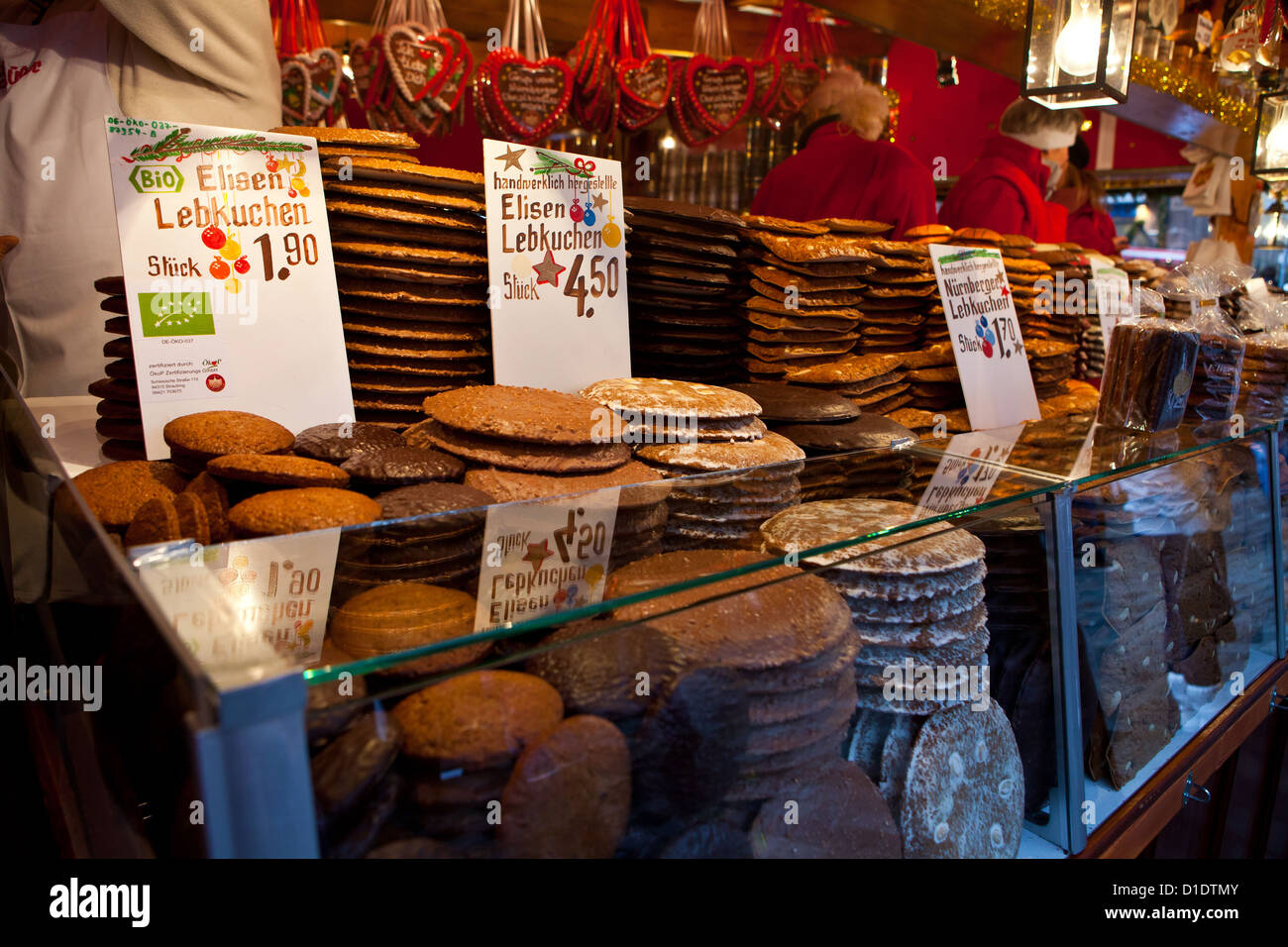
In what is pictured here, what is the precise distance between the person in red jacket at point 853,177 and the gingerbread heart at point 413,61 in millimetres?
1471

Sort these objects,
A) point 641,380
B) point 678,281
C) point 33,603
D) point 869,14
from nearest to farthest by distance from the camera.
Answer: point 33,603 < point 641,380 < point 678,281 < point 869,14

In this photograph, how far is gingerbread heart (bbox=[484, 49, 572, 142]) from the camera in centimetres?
344

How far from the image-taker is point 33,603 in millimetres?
1196

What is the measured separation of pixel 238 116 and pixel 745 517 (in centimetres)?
154

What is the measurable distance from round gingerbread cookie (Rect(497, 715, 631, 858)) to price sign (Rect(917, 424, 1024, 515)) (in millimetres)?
606

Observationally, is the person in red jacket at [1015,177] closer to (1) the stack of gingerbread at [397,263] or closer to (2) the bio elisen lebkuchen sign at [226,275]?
(1) the stack of gingerbread at [397,263]

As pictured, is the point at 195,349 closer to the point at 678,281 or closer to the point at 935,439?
the point at 678,281

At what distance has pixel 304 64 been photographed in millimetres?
2816

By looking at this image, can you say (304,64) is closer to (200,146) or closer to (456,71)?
(456,71)

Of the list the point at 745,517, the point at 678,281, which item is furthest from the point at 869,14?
the point at 745,517

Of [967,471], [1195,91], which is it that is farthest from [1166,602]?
[1195,91]

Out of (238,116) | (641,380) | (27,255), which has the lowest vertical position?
(641,380)

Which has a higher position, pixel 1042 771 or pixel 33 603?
pixel 33 603

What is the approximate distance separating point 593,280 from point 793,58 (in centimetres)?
348
